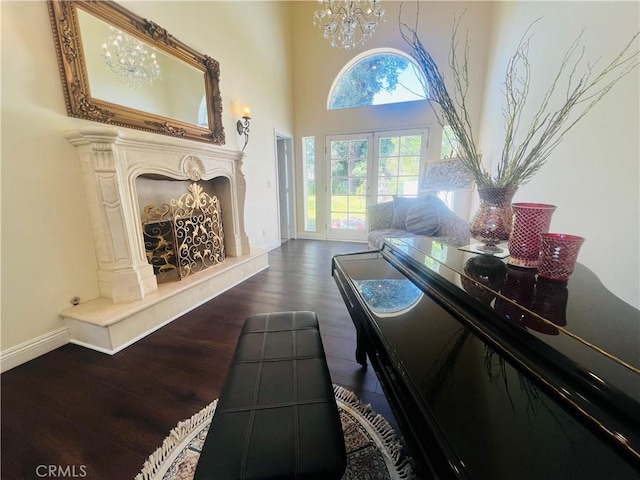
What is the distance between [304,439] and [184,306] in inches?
79.1

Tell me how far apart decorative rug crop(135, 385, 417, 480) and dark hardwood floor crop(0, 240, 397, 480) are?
0.06 m

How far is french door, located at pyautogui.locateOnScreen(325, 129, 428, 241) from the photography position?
4445 mm

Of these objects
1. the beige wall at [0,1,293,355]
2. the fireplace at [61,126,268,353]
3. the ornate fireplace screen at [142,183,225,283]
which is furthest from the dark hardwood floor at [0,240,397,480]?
the ornate fireplace screen at [142,183,225,283]

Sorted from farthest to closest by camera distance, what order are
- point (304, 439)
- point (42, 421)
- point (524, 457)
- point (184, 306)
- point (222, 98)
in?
point (222, 98), point (184, 306), point (42, 421), point (304, 439), point (524, 457)

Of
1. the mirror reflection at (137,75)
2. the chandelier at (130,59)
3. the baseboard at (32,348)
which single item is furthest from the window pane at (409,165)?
the baseboard at (32,348)

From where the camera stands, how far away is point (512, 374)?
575mm

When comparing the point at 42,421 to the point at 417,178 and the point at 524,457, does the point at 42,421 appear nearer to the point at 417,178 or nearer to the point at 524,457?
the point at 524,457

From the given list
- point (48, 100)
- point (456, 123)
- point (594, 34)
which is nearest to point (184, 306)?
point (48, 100)

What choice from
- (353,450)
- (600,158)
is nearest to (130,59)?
(353,450)

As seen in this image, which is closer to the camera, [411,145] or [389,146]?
[411,145]

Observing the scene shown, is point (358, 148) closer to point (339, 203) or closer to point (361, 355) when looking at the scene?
point (339, 203)

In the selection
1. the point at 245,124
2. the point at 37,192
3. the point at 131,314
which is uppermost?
the point at 245,124

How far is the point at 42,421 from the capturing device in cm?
125

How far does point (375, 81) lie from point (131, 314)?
4.85 m
